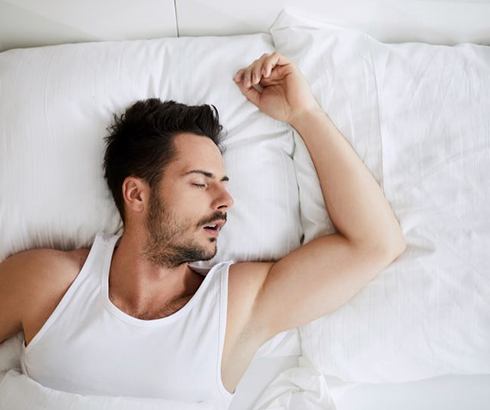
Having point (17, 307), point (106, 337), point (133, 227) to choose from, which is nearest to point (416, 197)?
point (133, 227)

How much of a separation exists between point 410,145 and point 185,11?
0.74m

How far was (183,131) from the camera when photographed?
4.45 ft

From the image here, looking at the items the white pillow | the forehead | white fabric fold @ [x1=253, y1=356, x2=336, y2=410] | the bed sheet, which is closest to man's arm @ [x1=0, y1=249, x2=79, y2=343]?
the white pillow

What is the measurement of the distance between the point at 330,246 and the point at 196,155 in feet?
1.34

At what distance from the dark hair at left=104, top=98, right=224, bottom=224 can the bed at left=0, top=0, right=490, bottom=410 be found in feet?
0.19

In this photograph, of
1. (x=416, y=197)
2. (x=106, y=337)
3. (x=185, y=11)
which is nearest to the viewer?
(x=106, y=337)

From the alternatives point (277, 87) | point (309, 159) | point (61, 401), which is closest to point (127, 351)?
point (61, 401)

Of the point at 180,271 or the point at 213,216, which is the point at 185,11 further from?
the point at 180,271

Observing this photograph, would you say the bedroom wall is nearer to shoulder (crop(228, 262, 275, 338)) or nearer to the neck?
the neck

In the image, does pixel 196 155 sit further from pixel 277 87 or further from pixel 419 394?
pixel 419 394

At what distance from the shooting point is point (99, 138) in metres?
1.40

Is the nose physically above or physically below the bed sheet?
above

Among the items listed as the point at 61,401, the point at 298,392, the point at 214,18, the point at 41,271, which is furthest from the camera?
the point at 214,18

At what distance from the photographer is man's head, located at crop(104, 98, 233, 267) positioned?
50.4 inches
